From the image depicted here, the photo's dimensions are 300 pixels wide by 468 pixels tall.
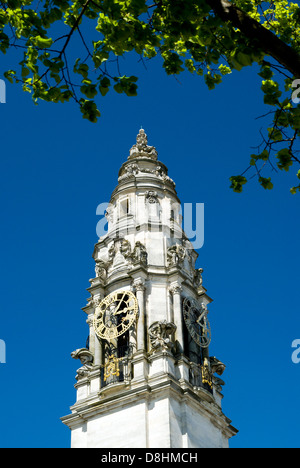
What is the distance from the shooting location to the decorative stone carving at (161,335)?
34.2 metres

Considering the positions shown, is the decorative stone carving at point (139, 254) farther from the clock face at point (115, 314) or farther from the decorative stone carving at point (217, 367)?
the decorative stone carving at point (217, 367)

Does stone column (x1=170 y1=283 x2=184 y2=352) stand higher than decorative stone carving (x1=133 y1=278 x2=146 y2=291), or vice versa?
decorative stone carving (x1=133 y1=278 x2=146 y2=291)

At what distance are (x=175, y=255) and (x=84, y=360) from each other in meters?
7.79

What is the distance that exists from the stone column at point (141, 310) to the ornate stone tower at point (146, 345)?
0.05 metres

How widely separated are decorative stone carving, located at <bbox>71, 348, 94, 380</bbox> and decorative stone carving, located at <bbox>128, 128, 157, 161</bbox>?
53.1 feet

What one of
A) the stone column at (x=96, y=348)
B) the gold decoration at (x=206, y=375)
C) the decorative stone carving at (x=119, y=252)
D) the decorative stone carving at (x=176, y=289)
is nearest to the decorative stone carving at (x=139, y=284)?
the decorative stone carving at (x=176, y=289)

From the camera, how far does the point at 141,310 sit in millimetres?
35906

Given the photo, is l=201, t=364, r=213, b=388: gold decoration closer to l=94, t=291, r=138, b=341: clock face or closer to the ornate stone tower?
the ornate stone tower

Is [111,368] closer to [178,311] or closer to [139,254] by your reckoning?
[178,311]

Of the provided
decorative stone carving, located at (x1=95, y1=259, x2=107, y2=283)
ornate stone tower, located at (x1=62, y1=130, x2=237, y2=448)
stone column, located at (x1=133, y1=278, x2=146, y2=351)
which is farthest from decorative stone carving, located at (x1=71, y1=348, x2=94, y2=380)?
decorative stone carving, located at (x1=95, y1=259, x2=107, y2=283)

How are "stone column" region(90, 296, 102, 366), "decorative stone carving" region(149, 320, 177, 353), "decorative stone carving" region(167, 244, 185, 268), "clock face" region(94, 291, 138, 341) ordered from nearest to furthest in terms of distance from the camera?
1. "decorative stone carving" region(149, 320, 177, 353)
2. "clock face" region(94, 291, 138, 341)
3. "stone column" region(90, 296, 102, 366)
4. "decorative stone carving" region(167, 244, 185, 268)

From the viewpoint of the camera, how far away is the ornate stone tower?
3247 cm

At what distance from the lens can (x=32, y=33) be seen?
1445 cm
